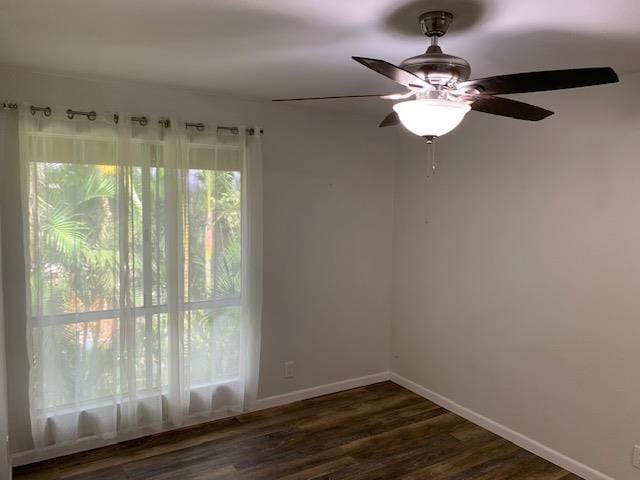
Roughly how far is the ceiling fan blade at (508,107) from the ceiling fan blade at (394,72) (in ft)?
0.82

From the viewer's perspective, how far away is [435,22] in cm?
182

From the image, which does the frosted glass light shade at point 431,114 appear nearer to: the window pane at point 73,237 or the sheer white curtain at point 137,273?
the sheer white curtain at point 137,273

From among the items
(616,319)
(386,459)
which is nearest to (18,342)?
(386,459)

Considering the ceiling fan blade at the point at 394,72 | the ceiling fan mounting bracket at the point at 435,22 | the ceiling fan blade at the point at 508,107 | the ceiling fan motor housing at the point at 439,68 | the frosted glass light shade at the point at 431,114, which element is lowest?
the frosted glass light shade at the point at 431,114

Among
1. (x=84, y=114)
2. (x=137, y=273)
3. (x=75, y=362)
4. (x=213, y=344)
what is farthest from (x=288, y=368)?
(x=84, y=114)

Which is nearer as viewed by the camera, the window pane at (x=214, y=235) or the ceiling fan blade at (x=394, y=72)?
the ceiling fan blade at (x=394, y=72)

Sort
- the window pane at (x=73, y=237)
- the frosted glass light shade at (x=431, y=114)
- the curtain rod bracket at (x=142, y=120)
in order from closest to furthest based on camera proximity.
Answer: the frosted glass light shade at (x=431, y=114) → the window pane at (x=73, y=237) → the curtain rod bracket at (x=142, y=120)

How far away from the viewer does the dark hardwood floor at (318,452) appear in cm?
280

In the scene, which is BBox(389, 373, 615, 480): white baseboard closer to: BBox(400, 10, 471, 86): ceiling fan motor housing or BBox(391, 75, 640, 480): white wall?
BBox(391, 75, 640, 480): white wall

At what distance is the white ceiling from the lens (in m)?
1.75

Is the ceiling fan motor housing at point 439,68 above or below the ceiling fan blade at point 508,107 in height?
above

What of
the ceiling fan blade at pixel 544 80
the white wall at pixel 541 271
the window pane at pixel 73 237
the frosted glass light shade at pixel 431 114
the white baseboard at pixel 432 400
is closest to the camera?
the ceiling fan blade at pixel 544 80

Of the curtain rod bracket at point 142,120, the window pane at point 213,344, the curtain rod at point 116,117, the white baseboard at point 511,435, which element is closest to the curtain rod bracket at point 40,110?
the curtain rod at point 116,117

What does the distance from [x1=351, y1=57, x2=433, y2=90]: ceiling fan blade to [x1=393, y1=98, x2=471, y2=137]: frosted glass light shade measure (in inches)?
3.4
